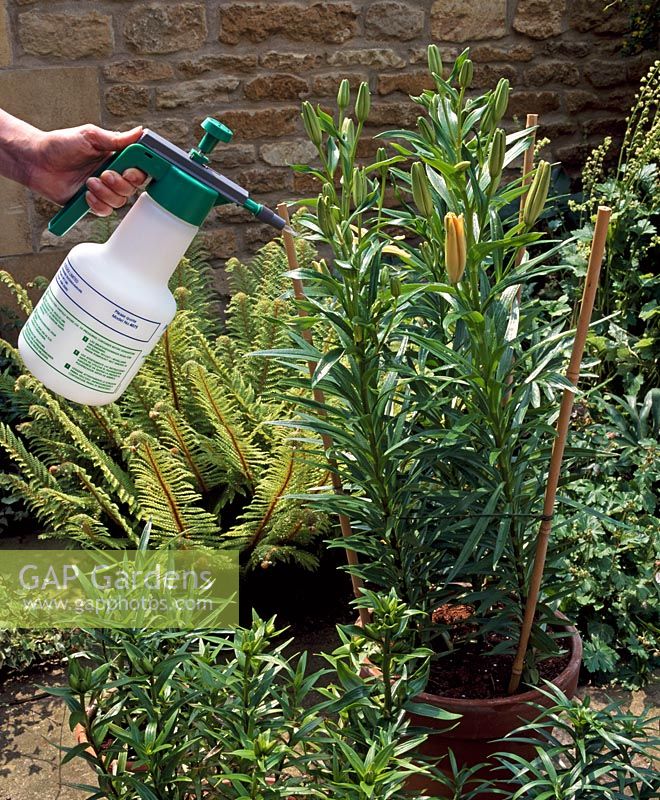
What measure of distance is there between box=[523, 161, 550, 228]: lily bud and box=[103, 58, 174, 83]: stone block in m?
2.76

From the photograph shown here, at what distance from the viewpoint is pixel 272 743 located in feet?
4.51

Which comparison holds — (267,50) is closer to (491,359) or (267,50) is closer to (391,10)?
(391,10)

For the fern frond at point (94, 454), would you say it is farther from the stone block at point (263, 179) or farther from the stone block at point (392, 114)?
the stone block at point (392, 114)

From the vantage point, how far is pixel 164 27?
3756 millimetres

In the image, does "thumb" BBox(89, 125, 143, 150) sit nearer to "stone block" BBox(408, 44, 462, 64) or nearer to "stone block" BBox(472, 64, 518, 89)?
"stone block" BBox(408, 44, 462, 64)

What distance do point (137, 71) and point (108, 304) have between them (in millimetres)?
2784

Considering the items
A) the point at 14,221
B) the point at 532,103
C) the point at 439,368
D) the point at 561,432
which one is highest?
the point at 532,103

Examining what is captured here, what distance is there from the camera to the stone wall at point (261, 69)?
12.0 ft

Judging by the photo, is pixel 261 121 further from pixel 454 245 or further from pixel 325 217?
pixel 454 245

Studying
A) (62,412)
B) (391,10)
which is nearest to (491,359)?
(62,412)

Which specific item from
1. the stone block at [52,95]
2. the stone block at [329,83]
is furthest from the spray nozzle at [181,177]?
the stone block at [329,83]

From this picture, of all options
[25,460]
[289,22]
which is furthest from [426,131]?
[289,22]

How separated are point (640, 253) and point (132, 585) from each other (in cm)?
257

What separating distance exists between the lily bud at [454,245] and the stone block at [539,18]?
11.4ft
